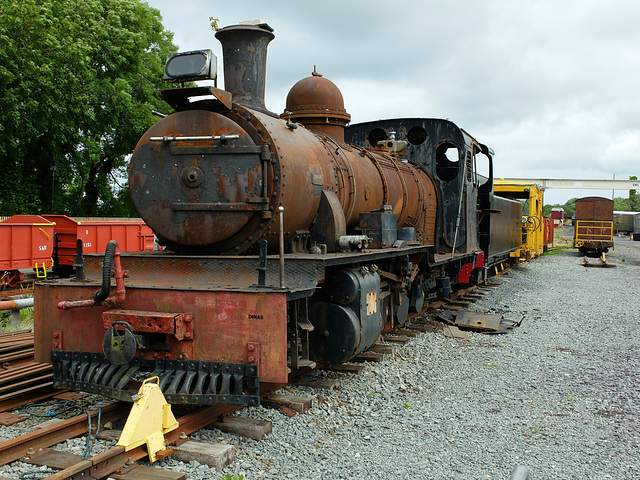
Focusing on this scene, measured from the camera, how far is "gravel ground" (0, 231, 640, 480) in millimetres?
3811

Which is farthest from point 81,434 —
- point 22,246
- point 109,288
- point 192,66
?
point 22,246

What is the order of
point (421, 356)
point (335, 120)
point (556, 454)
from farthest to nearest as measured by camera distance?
point (335, 120)
point (421, 356)
point (556, 454)

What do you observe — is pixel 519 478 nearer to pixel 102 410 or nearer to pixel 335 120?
pixel 102 410

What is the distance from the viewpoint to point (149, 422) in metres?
3.72

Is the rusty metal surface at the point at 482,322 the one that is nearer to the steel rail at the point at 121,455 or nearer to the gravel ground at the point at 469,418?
the gravel ground at the point at 469,418

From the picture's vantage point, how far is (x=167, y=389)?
4.11m

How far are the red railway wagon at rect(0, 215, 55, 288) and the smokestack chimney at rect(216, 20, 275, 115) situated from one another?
10.3 m

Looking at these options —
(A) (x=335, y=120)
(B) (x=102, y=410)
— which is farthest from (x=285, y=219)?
(A) (x=335, y=120)

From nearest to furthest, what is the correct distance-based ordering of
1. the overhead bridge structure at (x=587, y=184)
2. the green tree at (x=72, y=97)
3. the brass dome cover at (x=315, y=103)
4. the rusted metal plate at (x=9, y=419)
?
the rusted metal plate at (x=9, y=419)
the brass dome cover at (x=315, y=103)
the green tree at (x=72, y=97)
the overhead bridge structure at (x=587, y=184)

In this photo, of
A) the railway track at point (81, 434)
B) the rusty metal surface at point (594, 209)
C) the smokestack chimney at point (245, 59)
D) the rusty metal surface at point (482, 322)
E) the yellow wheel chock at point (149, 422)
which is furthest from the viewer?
the rusty metal surface at point (594, 209)

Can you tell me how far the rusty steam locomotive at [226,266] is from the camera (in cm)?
417

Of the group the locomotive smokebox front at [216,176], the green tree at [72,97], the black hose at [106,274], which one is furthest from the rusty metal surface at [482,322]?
→ the green tree at [72,97]

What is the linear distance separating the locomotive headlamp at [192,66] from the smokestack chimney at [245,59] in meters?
0.58

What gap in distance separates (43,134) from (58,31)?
3545mm
